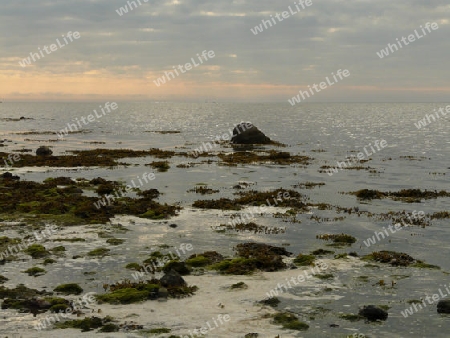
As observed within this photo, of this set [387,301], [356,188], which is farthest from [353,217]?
[387,301]

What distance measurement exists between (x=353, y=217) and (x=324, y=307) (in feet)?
50.3

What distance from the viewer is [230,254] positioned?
23.1 m

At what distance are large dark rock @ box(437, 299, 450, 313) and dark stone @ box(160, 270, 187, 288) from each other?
31.7 feet

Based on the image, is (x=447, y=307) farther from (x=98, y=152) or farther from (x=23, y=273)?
(x=98, y=152)

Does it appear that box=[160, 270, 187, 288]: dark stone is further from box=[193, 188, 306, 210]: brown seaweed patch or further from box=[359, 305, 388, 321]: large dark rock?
box=[193, 188, 306, 210]: brown seaweed patch

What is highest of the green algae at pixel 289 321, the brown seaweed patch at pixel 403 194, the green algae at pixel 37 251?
the green algae at pixel 37 251

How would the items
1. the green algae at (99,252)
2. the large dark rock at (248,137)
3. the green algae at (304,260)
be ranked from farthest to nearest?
the large dark rock at (248,137) < the green algae at (99,252) < the green algae at (304,260)

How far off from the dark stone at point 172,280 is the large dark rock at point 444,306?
966 cm

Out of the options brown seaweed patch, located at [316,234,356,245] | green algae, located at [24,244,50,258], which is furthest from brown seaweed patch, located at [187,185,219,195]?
→ green algae, located at [24,244,50,258]

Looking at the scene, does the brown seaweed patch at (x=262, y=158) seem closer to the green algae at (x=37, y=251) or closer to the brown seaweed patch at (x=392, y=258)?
the brown seaweed patch at (x=392, y=258)

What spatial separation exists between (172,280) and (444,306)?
33.7 feet

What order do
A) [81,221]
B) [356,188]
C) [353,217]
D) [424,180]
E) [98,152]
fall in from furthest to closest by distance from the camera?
1. [98,152]
2. [424,180]
3. [356,188]
4. [353,217]
5. [81,221]

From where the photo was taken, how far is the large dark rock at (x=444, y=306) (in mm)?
16578

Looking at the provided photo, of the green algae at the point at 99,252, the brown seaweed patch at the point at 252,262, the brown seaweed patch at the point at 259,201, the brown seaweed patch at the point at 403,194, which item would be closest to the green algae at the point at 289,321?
the brown seaweed patch at the point at 252,262
